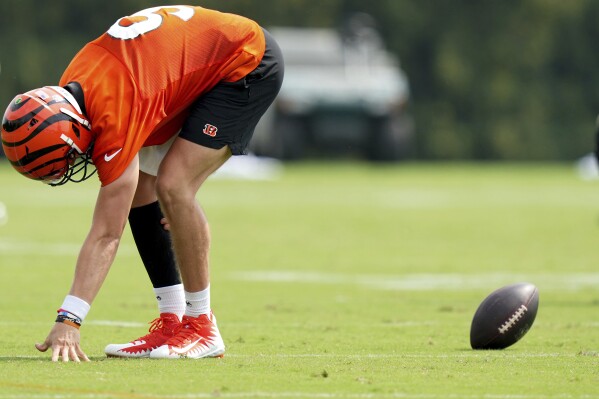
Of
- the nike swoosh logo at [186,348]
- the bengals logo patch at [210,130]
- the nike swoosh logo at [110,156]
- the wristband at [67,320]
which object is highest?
the nike swoosh logo at [110,156]

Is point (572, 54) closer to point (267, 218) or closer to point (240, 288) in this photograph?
point (267, 218)

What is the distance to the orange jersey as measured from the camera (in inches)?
261

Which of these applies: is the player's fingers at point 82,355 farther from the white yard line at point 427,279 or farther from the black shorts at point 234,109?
the white yard line at point 427,279

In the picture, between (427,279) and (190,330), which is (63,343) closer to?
(190,330)

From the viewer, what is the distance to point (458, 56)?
42.9 metres

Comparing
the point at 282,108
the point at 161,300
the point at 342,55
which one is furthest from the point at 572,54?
the point at 161,300

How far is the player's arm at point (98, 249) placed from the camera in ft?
21.9

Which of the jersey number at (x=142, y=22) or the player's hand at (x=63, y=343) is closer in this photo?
the player's hand at (x=63, y=343)

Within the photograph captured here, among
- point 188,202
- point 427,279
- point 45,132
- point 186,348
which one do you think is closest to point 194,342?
point 186,348

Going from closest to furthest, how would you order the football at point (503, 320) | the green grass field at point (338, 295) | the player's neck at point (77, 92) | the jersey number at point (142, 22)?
1. the green grass field at point (338, 295)
2. the player's neck at point (77, 92)
3. the jersey number at point (142, 22)
4. the football at point (503, 320)

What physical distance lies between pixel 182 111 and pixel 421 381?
78.0 inches

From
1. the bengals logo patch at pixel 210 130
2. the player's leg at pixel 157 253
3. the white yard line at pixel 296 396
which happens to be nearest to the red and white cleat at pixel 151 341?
the player's leg at pixel 157 253

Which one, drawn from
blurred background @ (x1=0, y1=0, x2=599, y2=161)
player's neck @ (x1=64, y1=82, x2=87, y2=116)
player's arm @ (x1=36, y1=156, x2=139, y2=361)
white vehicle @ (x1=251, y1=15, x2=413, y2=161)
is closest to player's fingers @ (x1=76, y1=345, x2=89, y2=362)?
player's arm @ (x1=36, y1=156, x2=139, y2=361)

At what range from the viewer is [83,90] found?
671 centimetres
